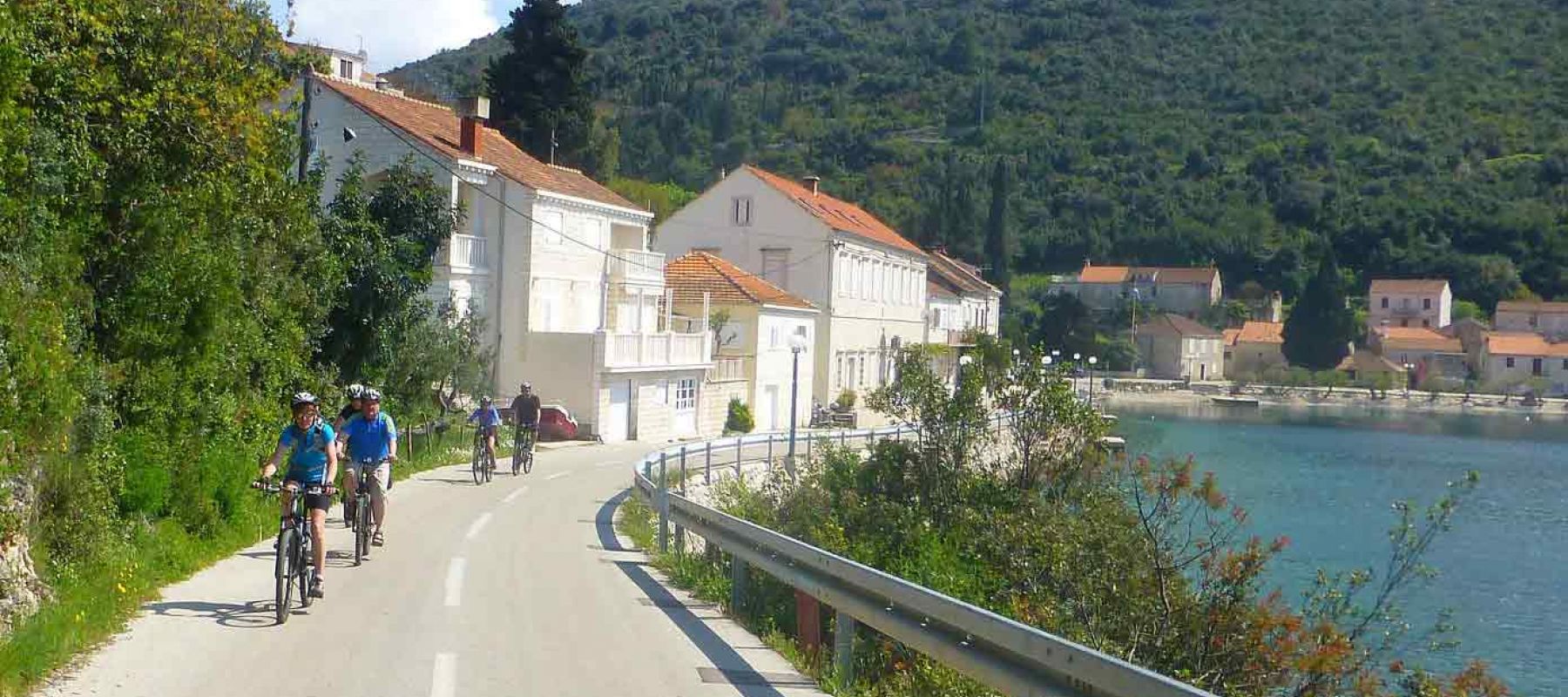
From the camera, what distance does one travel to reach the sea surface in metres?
25.2

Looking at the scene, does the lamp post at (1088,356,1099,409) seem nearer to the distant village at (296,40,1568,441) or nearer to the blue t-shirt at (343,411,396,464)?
the distant village at (296,40,1568,441)

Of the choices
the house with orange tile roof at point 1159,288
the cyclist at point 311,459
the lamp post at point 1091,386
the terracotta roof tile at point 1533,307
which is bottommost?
the cyclist at point 311,459

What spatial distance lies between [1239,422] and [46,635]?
103m

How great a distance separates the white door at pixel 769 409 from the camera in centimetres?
5388

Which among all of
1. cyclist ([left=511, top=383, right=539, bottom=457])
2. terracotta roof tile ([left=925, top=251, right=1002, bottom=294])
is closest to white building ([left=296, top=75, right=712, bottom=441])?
cyclist ([left=511, top=383, right=539, bottom=457])

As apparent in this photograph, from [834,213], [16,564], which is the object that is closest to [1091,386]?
[834,213]

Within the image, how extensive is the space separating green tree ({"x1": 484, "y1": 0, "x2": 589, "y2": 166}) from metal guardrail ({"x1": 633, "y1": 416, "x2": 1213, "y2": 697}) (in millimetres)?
59133

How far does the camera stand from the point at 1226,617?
13.9 m

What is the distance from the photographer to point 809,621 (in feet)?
37.0

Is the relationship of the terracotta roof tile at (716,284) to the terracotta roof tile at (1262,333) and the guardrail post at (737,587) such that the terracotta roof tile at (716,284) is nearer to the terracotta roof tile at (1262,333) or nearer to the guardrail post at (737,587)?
the guardrail post at (737,587)

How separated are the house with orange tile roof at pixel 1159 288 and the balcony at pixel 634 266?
121 meters

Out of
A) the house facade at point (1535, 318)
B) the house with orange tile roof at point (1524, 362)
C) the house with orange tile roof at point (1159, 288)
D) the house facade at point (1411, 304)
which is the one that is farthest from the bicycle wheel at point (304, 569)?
the house facade at point (1411, 304)

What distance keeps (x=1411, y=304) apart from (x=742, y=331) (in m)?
127

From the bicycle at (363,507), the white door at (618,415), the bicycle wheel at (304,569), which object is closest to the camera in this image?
the bicycle wheel at (304,569)
